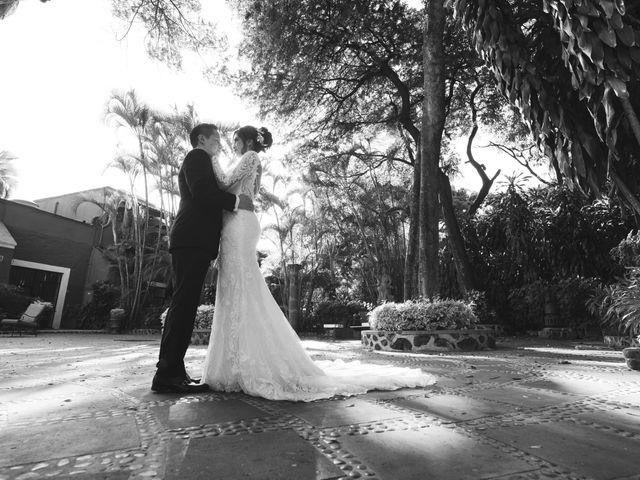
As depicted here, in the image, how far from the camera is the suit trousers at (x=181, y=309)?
259 cm

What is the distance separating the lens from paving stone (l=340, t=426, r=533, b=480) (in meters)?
1.27

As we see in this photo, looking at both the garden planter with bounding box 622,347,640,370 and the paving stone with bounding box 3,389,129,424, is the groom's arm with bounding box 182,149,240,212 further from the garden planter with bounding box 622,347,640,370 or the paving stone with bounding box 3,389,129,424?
the garden planter with bounding box 622,347,640,370

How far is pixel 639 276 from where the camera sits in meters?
5.65

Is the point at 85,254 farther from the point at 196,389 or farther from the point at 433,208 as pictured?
the point at 196,389

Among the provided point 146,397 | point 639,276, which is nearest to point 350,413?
point 146,397

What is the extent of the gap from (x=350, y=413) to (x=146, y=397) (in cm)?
126

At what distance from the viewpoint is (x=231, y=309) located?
2832 millimetres

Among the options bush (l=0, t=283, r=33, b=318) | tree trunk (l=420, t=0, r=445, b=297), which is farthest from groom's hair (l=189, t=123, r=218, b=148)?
bush (l=0, t=283, r=33, b=318)

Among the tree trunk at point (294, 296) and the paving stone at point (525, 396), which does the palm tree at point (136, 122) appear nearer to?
the tree trunk at point (294, 296)

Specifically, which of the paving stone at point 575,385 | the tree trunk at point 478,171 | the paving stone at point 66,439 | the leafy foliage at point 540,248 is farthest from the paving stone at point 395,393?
the tree trunk at point 478,171

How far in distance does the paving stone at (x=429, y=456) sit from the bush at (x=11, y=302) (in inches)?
613

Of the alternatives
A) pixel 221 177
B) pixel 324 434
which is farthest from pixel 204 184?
pixel 324 434

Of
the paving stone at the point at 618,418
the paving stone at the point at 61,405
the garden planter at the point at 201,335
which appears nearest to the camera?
the paving stone at the point at 618,418

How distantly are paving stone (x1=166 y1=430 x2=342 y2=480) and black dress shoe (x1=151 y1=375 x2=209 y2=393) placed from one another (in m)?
1.01
